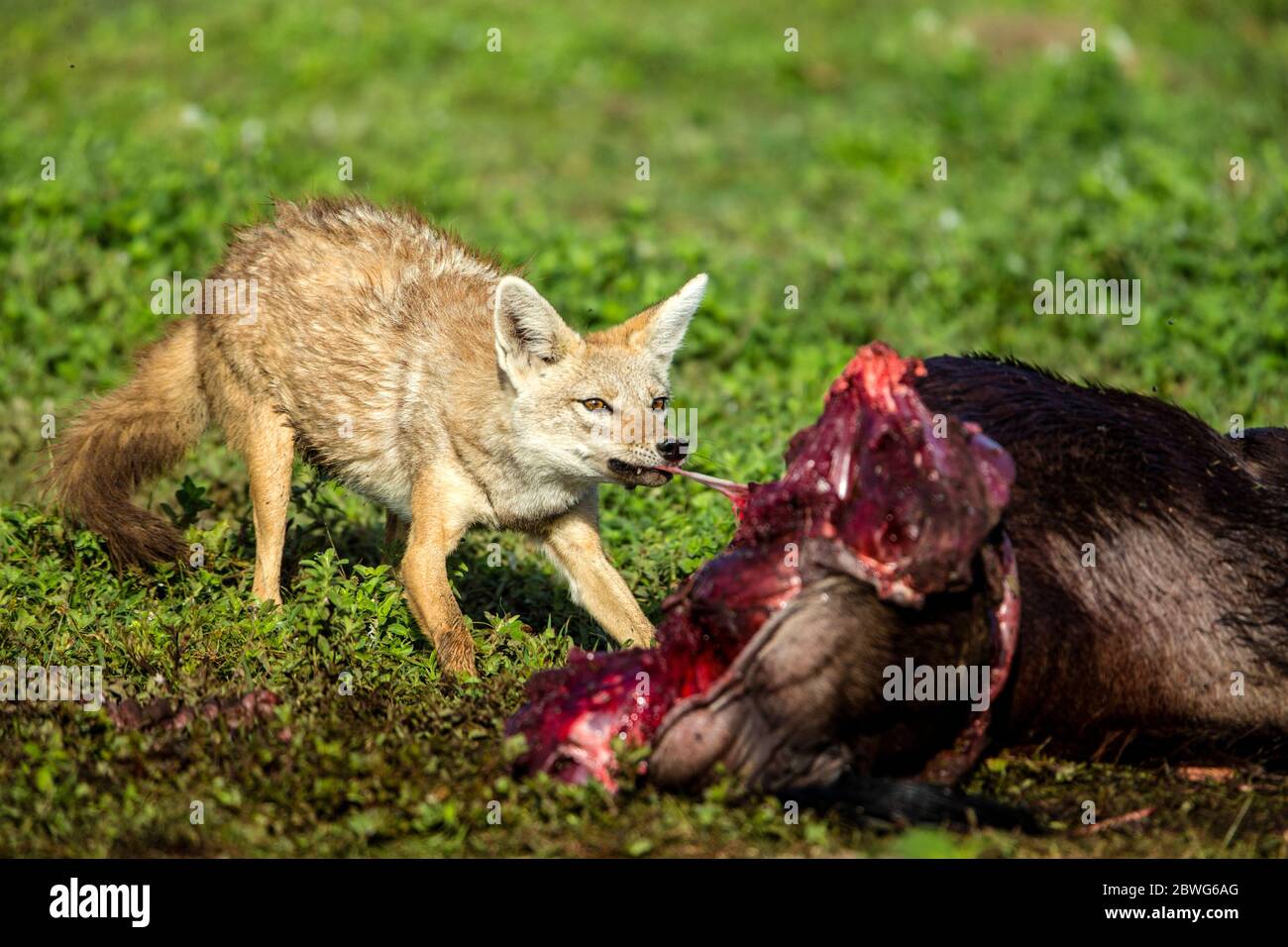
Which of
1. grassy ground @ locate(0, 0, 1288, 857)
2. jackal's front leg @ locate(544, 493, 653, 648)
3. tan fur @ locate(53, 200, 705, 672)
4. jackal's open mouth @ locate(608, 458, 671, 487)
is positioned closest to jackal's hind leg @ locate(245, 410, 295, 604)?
tan fur @ locate(53, 200, 705, 672)

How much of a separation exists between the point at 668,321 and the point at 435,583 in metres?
1.21

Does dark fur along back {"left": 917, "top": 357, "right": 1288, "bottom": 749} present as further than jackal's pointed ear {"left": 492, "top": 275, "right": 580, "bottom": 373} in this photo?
No

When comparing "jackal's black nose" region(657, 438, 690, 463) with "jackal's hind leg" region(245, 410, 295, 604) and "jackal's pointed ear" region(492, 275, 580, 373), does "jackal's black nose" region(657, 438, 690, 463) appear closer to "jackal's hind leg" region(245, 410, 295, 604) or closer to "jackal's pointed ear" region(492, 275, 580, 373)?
"jackal's pointed ear" region(492, 275, 580, 373)

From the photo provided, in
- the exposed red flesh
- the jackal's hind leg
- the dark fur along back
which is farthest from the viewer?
the jackal's hind leg

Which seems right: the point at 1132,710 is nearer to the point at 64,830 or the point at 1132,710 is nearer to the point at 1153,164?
the point at 64,830

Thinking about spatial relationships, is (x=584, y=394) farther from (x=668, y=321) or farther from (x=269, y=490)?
(x=269, y=490)

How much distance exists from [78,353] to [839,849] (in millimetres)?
5352

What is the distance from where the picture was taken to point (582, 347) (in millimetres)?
5348

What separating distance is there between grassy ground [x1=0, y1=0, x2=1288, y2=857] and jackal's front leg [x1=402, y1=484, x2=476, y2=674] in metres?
0.09

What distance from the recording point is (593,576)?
5328 mm

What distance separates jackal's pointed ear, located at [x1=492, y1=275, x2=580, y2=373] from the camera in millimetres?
5180

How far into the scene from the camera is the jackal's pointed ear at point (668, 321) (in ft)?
17.9

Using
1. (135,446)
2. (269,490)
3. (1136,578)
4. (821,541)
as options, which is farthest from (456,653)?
(1136,578)
